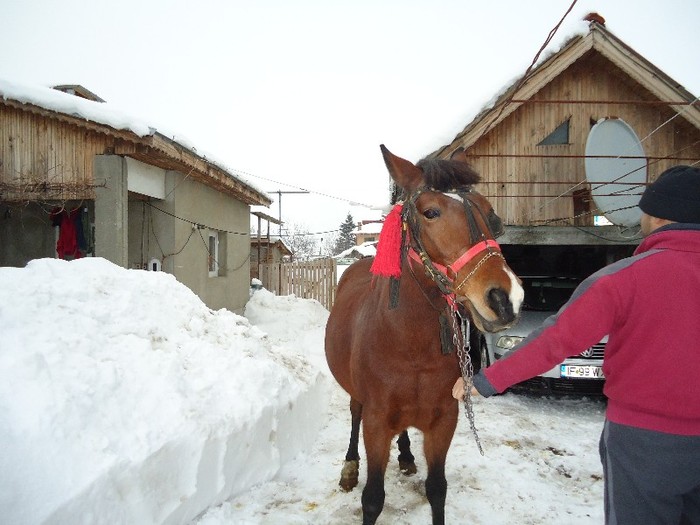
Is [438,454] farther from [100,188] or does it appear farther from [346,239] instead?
[346,239]

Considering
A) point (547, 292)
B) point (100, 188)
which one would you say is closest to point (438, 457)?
point (547, 292)

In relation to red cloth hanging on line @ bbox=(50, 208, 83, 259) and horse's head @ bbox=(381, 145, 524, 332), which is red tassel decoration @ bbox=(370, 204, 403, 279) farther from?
red cloth hanging on line @ bbox=(50, 208, 83, 259)

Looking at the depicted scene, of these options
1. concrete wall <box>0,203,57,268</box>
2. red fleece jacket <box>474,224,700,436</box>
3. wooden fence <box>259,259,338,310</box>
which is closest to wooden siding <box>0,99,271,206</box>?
concrete wall <box>0,203,57,268</box>

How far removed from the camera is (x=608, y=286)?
1374mm

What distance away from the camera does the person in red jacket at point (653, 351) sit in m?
1.31

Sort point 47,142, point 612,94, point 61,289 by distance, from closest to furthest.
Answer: point 61,289, point 47,142, point 612,94

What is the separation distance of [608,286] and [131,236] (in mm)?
8654

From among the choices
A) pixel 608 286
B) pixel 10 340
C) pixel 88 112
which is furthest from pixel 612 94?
pixel 10 340

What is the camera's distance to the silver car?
494 cm

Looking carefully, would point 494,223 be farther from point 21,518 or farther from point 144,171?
point 144,171

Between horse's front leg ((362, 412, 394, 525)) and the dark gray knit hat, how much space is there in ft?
5.72

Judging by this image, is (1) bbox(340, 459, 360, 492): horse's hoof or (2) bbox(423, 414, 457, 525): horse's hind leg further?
(1) bbox(340, 459, 360, 492): horse's hoof

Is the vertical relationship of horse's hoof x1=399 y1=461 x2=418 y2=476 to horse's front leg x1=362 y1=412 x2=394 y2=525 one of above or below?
below

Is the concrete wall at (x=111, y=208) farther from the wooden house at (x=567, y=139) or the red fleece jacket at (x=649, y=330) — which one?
the red fleece jacket at (x=649, y=330)
